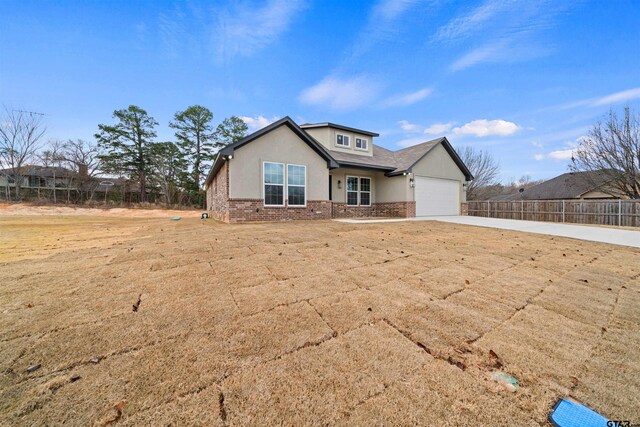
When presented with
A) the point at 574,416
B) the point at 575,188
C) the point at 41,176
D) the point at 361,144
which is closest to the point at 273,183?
the point at 361,144

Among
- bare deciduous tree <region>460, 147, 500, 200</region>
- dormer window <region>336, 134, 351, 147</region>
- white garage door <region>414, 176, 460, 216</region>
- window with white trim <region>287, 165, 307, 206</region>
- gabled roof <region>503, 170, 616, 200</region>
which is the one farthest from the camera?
bare deciduous tree <region>460, 147, 500, 200</region>

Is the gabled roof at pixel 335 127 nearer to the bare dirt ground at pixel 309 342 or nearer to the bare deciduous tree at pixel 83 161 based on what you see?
the bare dirt ground at pixel 309 342

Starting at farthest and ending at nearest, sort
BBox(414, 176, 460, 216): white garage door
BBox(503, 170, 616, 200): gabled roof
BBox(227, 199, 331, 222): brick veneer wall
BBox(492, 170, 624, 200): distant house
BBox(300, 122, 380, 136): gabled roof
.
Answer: BBox(492, 170, 624, 200): distant house → BBox(503, 170, 616, 200): gabled roof → BBox(300, 122, 380, 136): gabled roof → BBox(414, 176, 460, 216): white garage door → BBox(227, 199, 331, 222): brick veneer wall

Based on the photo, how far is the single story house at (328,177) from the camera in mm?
10953

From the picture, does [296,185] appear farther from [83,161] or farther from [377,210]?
A: [83,161]

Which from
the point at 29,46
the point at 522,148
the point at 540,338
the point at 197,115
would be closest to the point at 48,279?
the point at 540,338

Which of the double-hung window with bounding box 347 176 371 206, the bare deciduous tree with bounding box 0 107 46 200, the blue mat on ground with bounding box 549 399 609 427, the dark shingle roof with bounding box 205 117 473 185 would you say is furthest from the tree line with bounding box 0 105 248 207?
the blue mat on ground with bounding box 549 399 609 427

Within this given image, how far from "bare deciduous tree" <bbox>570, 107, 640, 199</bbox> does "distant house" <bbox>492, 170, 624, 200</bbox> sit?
453mm

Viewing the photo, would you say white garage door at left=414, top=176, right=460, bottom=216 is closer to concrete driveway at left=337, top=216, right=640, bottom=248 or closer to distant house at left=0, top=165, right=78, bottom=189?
concrete driveway at left=337, top=216, right=640, bottom=248

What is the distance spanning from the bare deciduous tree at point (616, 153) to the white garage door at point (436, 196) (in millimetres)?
10992

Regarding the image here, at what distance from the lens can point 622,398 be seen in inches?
62.2

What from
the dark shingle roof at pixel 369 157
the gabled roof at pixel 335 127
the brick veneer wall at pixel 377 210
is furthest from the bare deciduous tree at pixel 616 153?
the gabled roof at pixel 335 127

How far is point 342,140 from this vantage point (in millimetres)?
16547

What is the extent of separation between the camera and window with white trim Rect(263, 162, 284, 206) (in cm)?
1132
